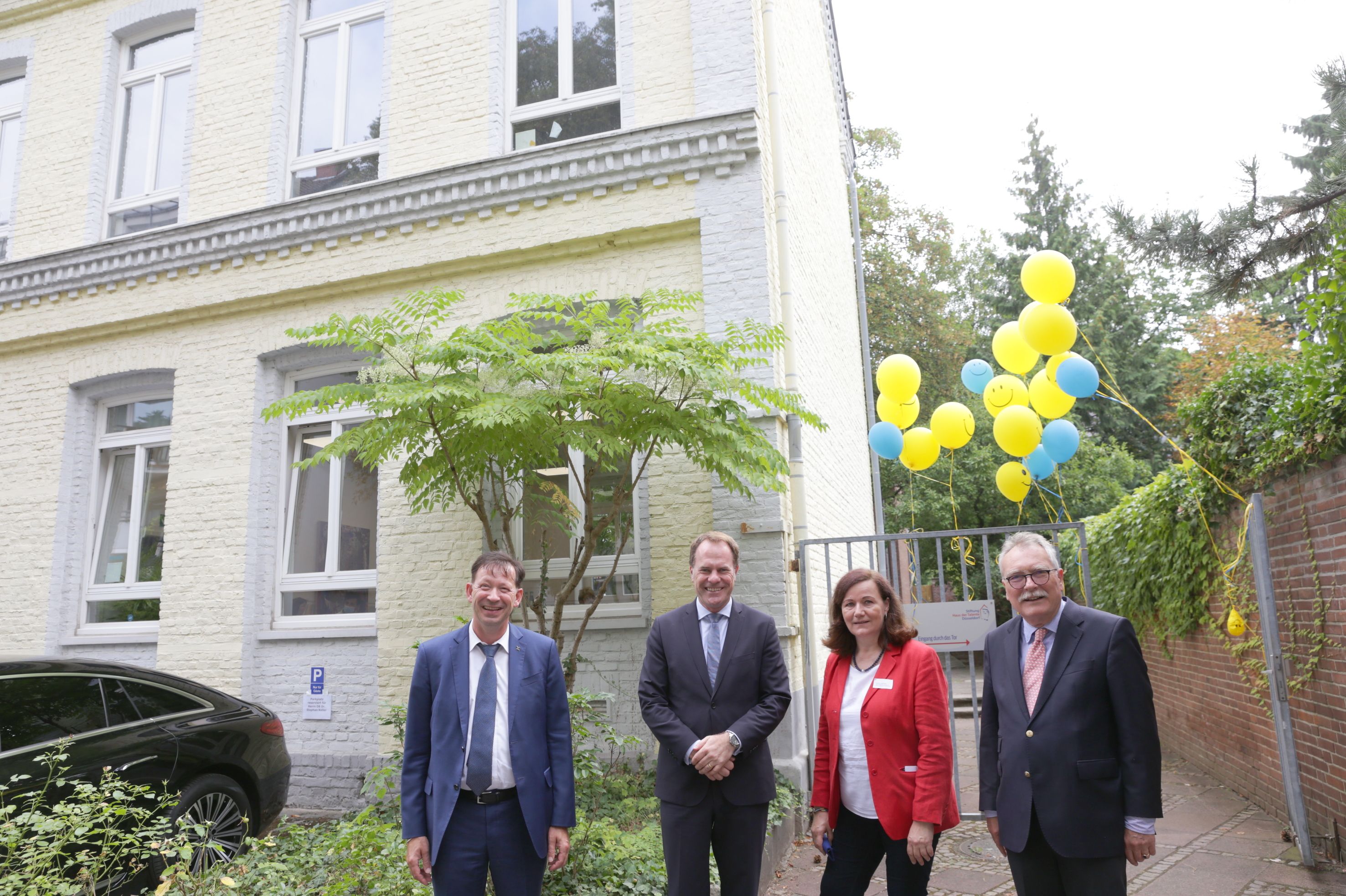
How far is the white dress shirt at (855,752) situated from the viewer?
3.48 m

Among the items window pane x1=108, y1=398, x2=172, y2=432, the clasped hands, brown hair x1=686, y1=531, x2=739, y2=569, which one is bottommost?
the clasped hands

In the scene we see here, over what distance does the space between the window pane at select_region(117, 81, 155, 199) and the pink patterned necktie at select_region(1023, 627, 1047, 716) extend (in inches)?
424

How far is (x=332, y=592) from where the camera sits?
8.47m

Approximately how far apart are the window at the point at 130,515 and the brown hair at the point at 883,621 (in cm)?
792

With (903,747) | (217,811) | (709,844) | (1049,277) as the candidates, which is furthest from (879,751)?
(1049,277)

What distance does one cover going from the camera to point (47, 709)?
502cm

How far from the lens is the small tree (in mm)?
5648

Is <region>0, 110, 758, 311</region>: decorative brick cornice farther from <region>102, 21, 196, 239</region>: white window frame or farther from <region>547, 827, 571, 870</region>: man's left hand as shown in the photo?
<region>547, 827, 571, 870</region>: man's left hand

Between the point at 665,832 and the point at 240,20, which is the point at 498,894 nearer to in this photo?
the point at 665,832

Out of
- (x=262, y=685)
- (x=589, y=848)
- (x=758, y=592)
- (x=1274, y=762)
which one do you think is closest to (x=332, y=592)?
(x=262, y=685)

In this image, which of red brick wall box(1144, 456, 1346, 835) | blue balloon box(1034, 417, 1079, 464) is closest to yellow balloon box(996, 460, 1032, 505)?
blue balloon box(1034, 417, 1079, 464)

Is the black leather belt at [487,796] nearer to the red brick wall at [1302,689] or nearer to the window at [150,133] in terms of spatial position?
the red brick wall at [1302,689]

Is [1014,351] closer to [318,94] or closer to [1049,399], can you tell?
[1049,399]

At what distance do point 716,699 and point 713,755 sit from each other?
258 mm
